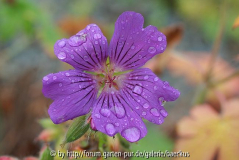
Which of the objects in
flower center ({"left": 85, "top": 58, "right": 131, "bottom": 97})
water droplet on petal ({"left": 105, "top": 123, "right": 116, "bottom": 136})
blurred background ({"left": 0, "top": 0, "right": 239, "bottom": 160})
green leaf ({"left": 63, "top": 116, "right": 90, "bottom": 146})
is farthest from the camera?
blurred background ({"left": 0, "top": 0, "right": 239, "bottom": 160})

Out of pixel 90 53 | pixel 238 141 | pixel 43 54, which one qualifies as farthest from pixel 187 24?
pixel 90 53

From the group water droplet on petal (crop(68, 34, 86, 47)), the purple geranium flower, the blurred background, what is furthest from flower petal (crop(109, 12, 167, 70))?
the blurred background

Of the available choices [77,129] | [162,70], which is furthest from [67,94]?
[162,70]

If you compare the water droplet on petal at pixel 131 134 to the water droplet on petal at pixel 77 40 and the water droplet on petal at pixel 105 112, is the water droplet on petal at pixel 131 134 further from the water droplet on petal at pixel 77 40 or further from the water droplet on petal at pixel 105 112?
the water droplet on petal at pixel 77 40

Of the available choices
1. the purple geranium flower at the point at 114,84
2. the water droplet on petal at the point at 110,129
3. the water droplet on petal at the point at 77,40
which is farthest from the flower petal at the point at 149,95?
the water droplet on petal at the point at 77,40

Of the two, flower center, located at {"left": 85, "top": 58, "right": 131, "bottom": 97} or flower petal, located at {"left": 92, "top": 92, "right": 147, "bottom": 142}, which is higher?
flower center, located at {"left": 85, "top": 58, "right": 131, "bottom": 97}

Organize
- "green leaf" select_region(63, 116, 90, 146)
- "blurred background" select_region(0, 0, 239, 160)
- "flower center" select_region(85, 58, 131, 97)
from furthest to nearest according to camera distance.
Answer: "blurred background" select_region(0, 0, 239, 160) < "flower center" select_region(85, 58, 131, 97) < "green leaf" select_region(63, 116, 90, 146)

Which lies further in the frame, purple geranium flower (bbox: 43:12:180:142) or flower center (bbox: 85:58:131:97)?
flower center (bbox: 85:58:131:97)

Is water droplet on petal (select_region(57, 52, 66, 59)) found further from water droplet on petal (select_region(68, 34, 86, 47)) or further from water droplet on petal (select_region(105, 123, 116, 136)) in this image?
water droplet on petal (select_region(105, 123, 116, 136))
